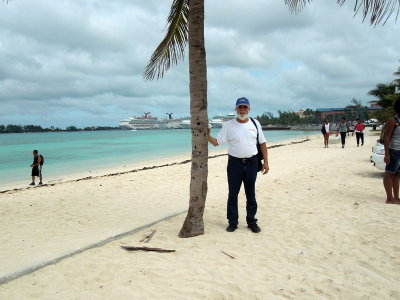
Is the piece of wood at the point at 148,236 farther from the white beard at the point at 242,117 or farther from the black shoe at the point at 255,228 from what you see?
the white beard at the point at 242,117

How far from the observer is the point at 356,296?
2.70 m

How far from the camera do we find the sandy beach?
2861 millimetres

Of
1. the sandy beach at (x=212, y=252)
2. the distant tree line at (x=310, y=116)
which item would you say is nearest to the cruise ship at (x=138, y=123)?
the distant tree line at (x=310, y=116)

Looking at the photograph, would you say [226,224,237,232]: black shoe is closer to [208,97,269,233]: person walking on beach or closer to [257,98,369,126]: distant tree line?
[208,97,269,233]: person walking on beach

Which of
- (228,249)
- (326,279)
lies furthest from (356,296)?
(228,249)

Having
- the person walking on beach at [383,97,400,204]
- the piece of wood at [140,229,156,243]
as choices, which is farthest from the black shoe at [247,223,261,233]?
the person walking on beach at [383,97,400,204]

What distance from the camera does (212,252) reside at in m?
3.66

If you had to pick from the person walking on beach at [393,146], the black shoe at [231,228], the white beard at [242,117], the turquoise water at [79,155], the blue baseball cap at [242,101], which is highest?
the blue baseball cap at [242,101]

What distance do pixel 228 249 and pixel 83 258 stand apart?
1.71 meters

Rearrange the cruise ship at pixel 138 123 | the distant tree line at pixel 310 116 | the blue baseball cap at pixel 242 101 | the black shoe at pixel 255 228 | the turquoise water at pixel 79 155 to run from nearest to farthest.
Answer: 1. the blue baseball cap at pixel 242 101
2. the black shoe at pixel 255 228
3. the turquoise water at pixel 79 155
4. the distant tree line at pixel 310 116
5. the cruise ship at pixel 138 123

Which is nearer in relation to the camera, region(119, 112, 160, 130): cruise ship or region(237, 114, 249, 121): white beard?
region(237, 114, 249, 121): white beard

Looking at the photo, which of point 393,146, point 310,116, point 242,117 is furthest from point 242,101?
point 310,116

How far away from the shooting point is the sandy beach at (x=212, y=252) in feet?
9.39

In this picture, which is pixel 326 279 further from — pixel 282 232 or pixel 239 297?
pixel 282 232
